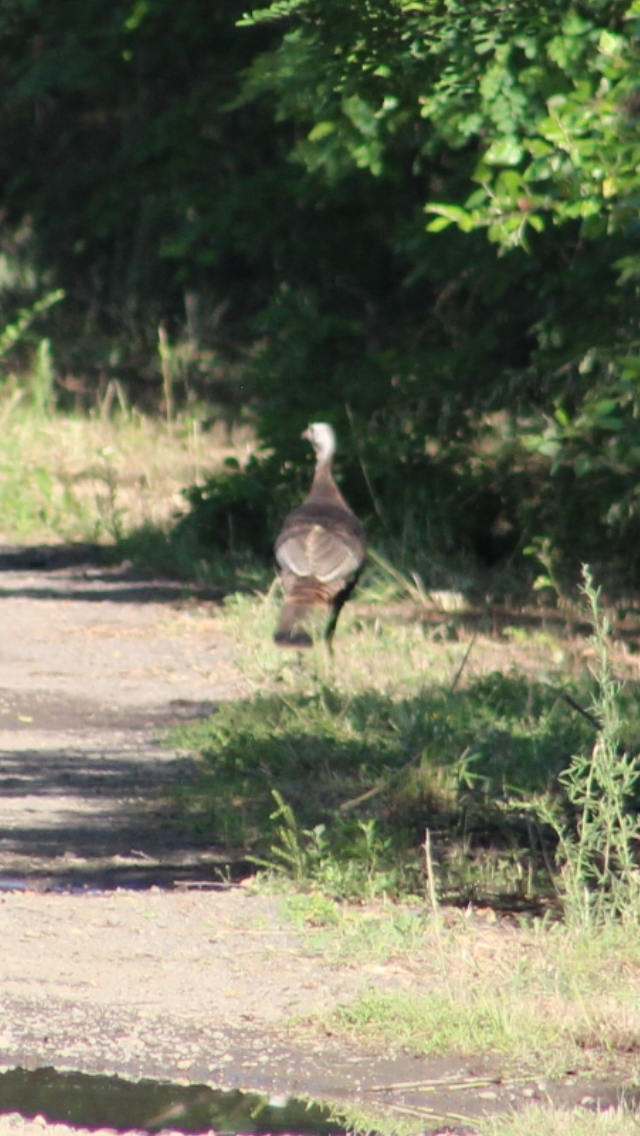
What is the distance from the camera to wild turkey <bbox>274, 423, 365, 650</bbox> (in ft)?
30.0

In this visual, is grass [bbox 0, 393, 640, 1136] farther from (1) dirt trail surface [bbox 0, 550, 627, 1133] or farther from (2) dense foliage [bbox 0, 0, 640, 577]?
(2) dense foliage [bbox 0, 0, 640, 577]

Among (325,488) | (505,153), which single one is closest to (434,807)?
(505,153)

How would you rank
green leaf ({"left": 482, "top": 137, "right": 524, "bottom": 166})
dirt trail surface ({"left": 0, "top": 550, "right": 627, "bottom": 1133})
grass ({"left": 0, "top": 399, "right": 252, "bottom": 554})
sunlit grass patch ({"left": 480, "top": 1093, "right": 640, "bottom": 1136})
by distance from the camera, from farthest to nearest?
grass ({"left": 0, "top": 399, "right": 252, "bottom": 554}) → green leaf ({"left": 482, "top": 137, "right": 524, "bottom": 166}) → dirt trail surface ({"left": 0, "top": 550, "right": 627, "bottom": 1133}) → sunlit grass patch ({"left": 480, "top": 1093, "right": 640, "bottom": 1136})

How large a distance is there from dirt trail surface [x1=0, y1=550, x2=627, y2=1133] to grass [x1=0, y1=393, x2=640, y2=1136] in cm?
14

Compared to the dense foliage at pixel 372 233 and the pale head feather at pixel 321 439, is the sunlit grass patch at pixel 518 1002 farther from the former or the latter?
the pale head feather at pixel 321 439

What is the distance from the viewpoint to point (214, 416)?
17.1 metres

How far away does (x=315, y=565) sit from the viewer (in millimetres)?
9469

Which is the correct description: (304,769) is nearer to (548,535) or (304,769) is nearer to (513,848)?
(513,848)

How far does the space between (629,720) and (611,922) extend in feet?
8.53

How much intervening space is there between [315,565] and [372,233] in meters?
8.05

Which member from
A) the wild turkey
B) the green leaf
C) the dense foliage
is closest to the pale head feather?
the dense foliage

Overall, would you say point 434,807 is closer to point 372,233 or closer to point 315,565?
point 315,565

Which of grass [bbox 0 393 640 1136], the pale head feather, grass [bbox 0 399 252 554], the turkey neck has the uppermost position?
the pale head feather

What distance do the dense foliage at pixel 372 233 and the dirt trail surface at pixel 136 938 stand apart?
8.19ft
